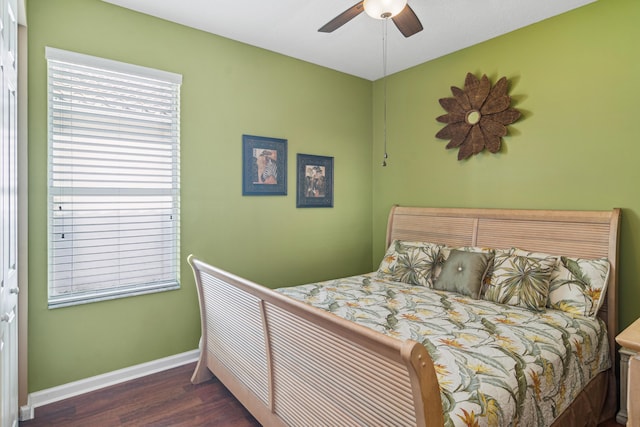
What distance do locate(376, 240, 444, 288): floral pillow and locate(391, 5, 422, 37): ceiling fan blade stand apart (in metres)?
1.72

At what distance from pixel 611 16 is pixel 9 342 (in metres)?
4.08

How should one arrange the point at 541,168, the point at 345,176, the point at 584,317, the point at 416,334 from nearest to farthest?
the point at 416,334 < the point at 584,317 < the point at 541,168 < the point at 345,176

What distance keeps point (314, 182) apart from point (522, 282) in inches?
81.4

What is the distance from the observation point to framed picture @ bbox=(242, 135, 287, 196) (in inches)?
125

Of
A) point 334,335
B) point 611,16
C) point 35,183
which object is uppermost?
point 611,16

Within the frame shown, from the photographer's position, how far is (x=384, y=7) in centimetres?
202

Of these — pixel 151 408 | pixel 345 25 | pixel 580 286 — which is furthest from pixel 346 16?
pixel 151 408

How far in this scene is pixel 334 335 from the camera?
1.40m

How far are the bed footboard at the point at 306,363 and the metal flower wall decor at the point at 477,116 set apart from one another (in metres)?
2.37

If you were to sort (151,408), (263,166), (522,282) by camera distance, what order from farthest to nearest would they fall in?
(263,166), (522,282), (151,408)

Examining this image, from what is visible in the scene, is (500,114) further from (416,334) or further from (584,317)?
(416,334)

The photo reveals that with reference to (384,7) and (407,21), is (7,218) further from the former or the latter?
(407,21)

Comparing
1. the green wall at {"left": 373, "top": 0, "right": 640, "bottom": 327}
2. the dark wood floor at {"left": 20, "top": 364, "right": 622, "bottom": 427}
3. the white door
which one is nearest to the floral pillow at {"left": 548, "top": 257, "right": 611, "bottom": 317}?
the green wall at {"left": 373, "top": 0, "right": 640, "bottom": 327}

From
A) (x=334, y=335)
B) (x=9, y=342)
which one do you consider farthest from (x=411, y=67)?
(x=9, y=342)
